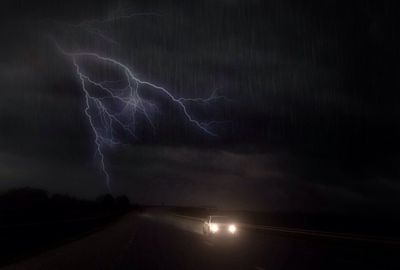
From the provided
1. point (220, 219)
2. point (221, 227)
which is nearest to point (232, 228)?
point (221, 227)

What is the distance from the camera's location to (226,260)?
18.0m

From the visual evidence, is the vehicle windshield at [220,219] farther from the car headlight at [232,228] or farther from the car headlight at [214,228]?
A: the car headlight at [232,228]

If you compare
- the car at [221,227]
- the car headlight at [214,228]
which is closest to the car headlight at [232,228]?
the car at [221,227]

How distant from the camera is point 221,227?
32.3 metres

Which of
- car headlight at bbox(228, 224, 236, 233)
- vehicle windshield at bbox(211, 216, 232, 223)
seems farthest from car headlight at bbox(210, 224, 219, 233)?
car headlight at bbox(228, 224, 236, 233)

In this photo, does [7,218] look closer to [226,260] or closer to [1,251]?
[1,251]

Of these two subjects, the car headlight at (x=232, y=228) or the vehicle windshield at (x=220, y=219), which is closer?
the car headlight at (x=232, y=228)

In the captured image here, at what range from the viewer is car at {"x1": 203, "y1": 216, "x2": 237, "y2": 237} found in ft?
105

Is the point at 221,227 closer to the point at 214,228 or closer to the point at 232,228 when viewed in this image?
the point at 214,228

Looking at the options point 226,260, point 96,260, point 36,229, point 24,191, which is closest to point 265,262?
point 226,260

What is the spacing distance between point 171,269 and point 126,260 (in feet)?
10.7

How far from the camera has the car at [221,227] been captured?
32.1 meters

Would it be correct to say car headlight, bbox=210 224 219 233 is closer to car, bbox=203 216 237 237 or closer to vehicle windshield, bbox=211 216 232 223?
car, bbox=203 216 237 237

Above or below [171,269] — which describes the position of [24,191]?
above
